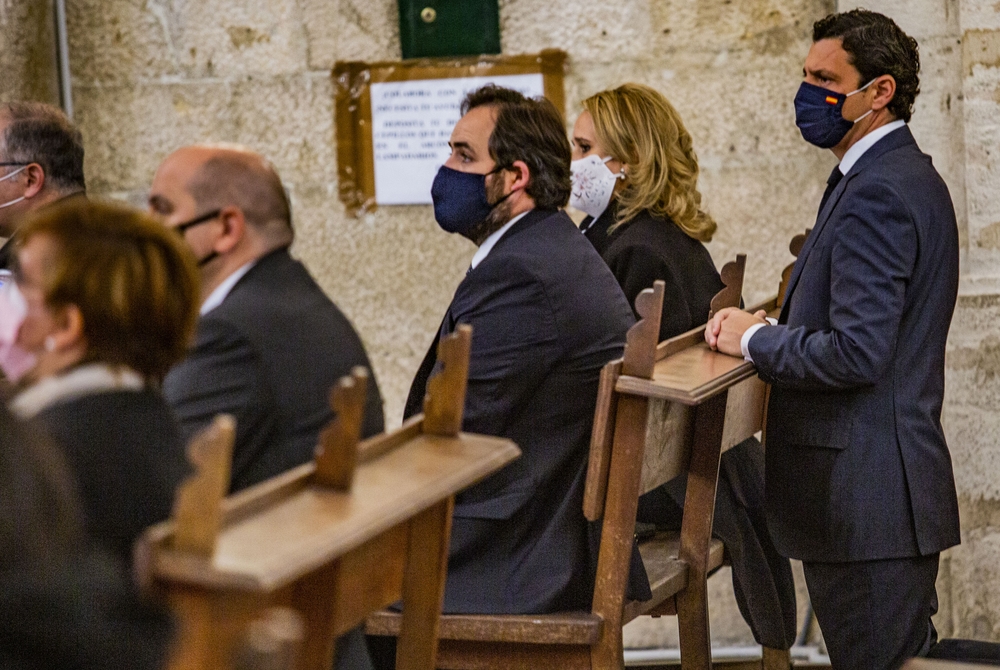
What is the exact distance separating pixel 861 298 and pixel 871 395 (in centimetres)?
22

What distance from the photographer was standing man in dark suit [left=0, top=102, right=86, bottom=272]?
140 inches

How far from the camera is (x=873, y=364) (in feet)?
→ 8.63

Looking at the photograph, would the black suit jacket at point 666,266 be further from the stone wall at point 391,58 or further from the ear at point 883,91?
the ear at point 883,91

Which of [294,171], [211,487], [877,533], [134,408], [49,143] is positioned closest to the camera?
[211,487]

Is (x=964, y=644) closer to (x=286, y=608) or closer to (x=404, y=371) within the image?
A: (x=286, y=608)

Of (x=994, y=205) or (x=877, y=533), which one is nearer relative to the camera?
(x=877, y=533)

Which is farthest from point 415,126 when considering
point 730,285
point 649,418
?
point 649,418

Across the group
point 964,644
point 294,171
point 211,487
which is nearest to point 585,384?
point 964,644

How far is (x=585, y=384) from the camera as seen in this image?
2.89 meters

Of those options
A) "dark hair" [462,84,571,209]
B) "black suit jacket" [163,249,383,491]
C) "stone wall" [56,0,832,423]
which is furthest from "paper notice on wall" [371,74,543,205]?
"black suit jacket" [163,249,383,491]

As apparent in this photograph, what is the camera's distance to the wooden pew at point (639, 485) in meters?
2.52

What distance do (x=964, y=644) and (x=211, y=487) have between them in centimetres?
160

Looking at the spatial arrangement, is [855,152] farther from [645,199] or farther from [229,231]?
[229,231]

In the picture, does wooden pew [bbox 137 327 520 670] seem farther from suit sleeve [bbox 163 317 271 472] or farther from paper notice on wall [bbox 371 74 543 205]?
paper notice on wall [bbox 371 74 543 205]
